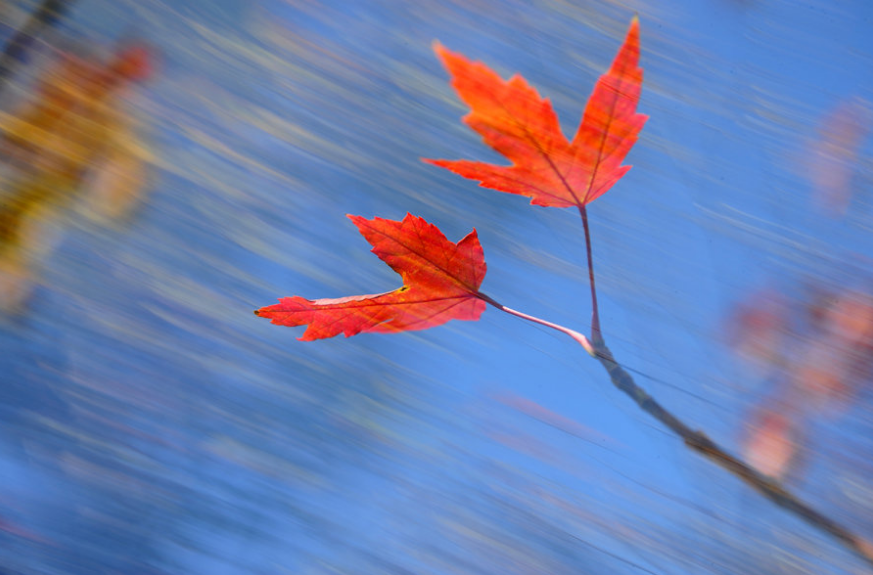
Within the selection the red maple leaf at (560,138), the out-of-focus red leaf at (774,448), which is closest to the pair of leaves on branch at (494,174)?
the red maple leaf at (560,138)

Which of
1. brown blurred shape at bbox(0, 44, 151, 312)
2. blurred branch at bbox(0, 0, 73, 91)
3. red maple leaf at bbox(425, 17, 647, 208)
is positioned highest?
red maple leaf at bbox(425, 17, 647, 208)

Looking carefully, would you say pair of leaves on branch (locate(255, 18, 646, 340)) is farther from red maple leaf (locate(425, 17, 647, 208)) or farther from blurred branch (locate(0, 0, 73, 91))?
blurred branch (locate(0, 0, 73, 91))

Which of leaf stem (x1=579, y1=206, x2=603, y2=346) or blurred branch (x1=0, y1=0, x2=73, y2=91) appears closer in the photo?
leaf stem (x1=579, y1=206, x2=603, y2=346)

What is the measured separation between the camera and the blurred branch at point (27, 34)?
45 centimetres

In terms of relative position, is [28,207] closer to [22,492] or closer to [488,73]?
[22,492]

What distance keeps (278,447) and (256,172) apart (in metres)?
0.22

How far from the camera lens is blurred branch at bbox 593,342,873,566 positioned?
299mm

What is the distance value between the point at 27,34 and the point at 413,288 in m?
0.38

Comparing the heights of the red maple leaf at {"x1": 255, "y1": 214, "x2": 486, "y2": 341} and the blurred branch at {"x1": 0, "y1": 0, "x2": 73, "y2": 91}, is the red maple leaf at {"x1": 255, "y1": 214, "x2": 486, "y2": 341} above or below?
below

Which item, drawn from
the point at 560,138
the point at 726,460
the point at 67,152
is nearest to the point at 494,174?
the point at 560,138

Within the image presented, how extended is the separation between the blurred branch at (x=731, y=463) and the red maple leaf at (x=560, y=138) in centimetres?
10

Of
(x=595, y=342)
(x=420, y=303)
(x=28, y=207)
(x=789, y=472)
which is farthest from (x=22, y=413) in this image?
(x=789, y=472)

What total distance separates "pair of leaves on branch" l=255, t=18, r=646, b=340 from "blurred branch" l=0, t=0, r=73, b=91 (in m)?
0.30

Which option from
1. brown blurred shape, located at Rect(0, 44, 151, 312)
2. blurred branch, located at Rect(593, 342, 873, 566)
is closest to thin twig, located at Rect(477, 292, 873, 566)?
blurred branch, located at Rect(593, 342, 873, 566)
